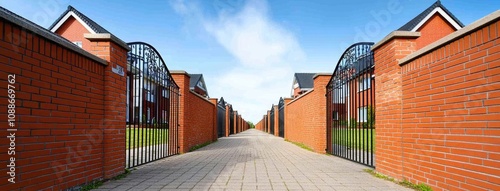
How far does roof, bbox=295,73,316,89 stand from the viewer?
39.0 m

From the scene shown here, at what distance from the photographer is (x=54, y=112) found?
124 inches

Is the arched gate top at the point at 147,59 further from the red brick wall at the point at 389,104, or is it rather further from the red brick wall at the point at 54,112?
the red brick wall at the point at 389,104

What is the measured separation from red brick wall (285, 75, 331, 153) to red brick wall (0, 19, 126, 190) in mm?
5877

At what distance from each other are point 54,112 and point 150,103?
3581 millimetres

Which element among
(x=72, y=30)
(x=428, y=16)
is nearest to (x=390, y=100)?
(x=428, y=16)

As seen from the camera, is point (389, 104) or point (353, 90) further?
point (353, 90)

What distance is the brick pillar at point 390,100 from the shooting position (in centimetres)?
429

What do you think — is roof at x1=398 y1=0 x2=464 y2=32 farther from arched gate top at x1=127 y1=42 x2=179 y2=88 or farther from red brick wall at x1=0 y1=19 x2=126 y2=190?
red brick wall at x1=0 y1=19 x2=126 y2=190

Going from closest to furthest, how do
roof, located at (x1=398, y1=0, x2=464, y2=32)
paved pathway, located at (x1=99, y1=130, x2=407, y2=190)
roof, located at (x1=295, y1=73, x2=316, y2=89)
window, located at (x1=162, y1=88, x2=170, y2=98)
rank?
paved pathway, located at (x1=99, y1=130, x2=407, y2=190)
window, located at (x1=162, y1=88, x2=170, y2=98)
roof, located at (x1=398, y1=0, x2=464, y2=32)
roof, located at (x1=295, y1=73, x2=316, y2=89)

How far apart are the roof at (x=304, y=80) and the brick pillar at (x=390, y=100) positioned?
33621mm

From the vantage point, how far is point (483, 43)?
108 inches

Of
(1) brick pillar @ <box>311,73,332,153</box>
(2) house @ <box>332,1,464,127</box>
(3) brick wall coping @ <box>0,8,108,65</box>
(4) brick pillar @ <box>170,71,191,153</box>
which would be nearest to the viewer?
(3) brick wall coping @ <box>0,8,108,65</box>

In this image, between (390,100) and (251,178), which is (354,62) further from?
(251,178)

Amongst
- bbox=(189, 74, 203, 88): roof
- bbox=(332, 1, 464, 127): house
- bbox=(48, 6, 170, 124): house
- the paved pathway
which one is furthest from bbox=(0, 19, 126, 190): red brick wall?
bbox=(189, 74, 203, 88): roof
